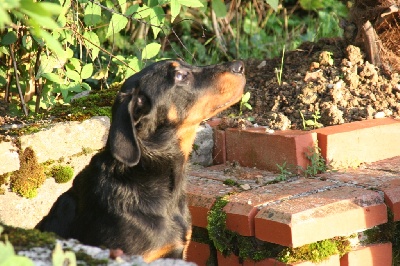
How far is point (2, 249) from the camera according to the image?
150cm

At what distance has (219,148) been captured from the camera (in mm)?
5113

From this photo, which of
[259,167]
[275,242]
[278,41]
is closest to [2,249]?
[275,242]

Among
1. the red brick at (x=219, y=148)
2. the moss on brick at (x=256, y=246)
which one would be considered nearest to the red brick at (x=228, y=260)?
the moss on brick at (x=256, y=246)

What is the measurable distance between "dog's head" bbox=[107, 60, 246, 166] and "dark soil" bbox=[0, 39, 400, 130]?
743 mm

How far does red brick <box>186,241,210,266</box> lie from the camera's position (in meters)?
4.57

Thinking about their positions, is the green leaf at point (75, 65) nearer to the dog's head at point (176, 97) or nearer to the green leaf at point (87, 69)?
the green leaf at point (87, 69)

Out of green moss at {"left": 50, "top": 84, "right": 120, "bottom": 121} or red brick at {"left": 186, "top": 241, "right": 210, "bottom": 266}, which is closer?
red brick at {"left": 186, "top": 241, "right": 210, "bottom": 266}

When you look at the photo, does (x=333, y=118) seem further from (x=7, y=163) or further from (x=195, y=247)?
(x=7, y=163)

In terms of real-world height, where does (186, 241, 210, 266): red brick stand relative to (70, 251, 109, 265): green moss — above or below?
below

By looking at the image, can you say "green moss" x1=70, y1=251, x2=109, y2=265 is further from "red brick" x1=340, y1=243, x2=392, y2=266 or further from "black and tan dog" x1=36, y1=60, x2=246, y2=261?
"red brick" x1=340, y1=243, x2=392, y2=266

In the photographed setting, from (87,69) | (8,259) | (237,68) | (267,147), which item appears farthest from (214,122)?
(8,259)

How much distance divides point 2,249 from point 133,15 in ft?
11.6

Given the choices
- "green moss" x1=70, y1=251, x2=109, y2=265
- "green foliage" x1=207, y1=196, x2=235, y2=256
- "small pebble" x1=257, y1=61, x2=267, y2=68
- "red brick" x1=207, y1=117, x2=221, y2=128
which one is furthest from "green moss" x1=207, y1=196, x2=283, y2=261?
"green moss" x1=70, y1=251, x2=109, y2=265

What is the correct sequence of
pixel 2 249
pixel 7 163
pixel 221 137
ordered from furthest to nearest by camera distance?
pixel 221 137
pixel 7 163
pixel 2 249
